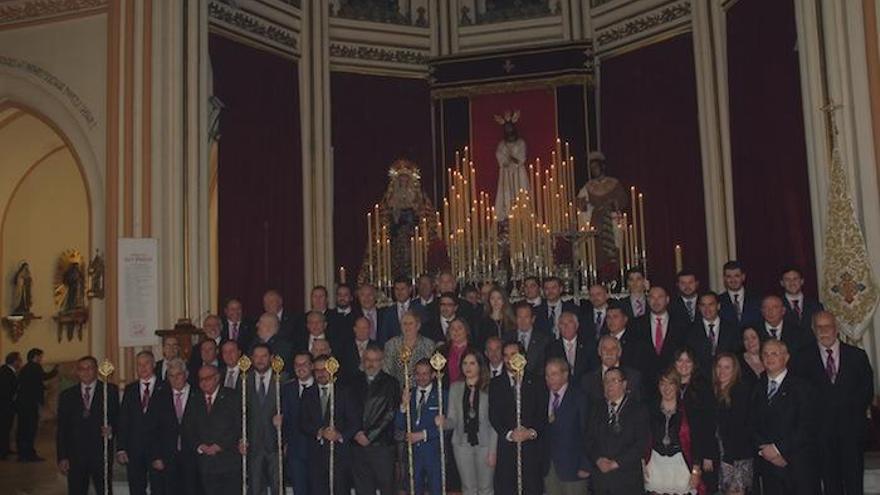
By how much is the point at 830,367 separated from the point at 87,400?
553 cm

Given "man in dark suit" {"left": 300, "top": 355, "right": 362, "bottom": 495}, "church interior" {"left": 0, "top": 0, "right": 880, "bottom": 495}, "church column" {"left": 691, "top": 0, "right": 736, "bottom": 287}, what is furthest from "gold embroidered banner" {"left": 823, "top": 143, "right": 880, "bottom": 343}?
"man in dark suit" {"left": 300, "top": 355, "right": 362, "bottom": 495}

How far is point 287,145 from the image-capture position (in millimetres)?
12539

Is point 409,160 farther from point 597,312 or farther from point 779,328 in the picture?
point 779,328

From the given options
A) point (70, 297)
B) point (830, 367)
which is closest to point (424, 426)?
point (830, 367)

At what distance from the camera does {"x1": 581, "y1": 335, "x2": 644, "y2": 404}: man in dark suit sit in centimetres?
641

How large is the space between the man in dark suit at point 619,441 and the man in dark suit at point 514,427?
1.66 ft

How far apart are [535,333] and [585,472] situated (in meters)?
1.31

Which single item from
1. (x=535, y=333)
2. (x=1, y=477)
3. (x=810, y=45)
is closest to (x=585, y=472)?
(x=535, y=333)

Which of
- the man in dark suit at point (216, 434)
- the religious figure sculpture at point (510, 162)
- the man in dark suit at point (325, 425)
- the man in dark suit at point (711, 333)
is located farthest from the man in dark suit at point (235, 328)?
the religious figure sculpture at point (510, 162)

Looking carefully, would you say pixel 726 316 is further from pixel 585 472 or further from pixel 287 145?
pixel 287 145

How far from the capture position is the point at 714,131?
455 inches

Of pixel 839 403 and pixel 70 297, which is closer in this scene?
pixel 839 403

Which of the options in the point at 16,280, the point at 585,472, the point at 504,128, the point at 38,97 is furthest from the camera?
the point at 16,280

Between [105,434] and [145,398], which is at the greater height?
[145,398]
